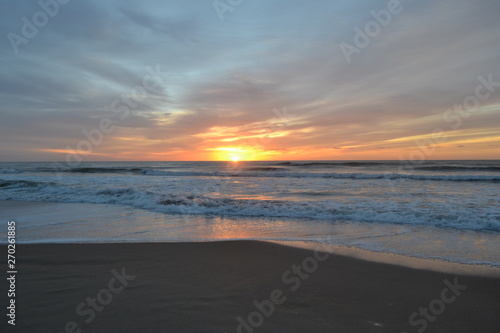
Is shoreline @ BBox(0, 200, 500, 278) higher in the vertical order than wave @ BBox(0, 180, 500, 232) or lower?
lower

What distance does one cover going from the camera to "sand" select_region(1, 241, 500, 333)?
117 inches

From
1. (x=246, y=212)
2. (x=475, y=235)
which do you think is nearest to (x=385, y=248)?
(x=475, y=235)

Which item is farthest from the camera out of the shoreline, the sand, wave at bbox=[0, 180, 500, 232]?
wave at bbox=[0, 180, 500, 232]

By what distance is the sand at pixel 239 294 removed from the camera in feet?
9.72

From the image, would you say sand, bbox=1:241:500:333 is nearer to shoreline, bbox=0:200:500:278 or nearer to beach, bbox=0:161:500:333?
beach, bbox=0:161:500:333

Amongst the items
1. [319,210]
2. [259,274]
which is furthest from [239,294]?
[319,210]

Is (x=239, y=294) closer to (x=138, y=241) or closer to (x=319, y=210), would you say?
(x=138, y=241)

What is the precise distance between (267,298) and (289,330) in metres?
0.73

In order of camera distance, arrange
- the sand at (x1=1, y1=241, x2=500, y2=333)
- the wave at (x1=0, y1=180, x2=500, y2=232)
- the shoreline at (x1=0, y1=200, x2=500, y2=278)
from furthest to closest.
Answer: the wave at (x1=0, y1=180, x2=500, y2=232) → the shoreline at (x1=0, y1=200, x2=500, y2=278) → the sand at (x1=1, y1=241, x2=500, y2=333)

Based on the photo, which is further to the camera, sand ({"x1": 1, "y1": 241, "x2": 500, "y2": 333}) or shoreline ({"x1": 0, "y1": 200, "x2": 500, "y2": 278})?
shoreline ({"x1": 0, "y1": 200, "x2": 500, "y2": 278})

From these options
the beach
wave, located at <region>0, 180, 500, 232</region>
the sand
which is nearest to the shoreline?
the beach

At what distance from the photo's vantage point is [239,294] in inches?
143

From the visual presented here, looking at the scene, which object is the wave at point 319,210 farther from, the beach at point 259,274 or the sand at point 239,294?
the sand at point 239,294

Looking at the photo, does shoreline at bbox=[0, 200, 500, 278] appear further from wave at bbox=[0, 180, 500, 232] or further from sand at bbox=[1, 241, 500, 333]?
wave at bbox=[0, 180, 500, 232]
